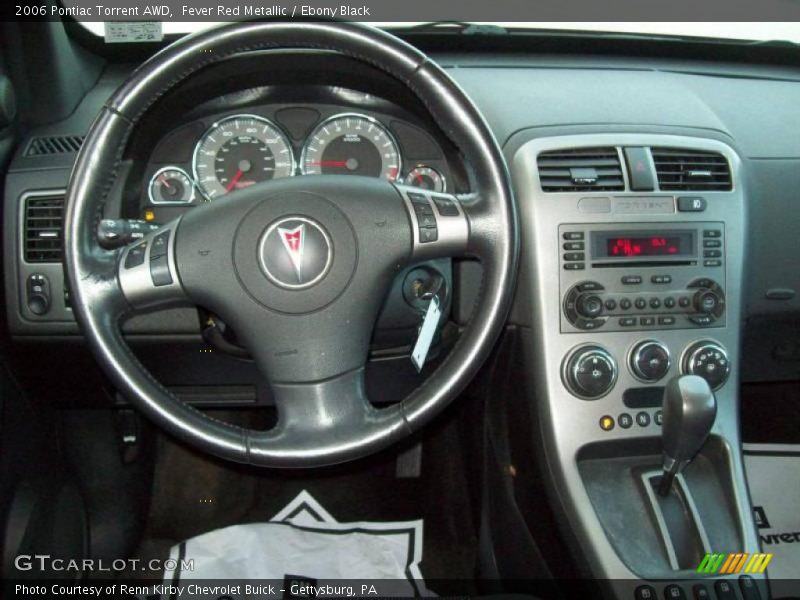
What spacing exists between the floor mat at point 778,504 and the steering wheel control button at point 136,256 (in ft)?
4.93

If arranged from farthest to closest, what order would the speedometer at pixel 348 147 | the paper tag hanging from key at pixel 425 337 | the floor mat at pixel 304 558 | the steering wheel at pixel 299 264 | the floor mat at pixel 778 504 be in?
1. the floor mat at pixel 778 504
2. the floor mat at pixel 304 558
3. the speedometer at pixel 348 147
4. the paper tag hanging from key at pixel 425 337
5. the steering wheel at pixel 299 264

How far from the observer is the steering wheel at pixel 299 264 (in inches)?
45.9

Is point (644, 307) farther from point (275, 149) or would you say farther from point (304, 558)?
point (304, 558)

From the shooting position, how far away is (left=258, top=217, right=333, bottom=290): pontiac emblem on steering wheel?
1188mm

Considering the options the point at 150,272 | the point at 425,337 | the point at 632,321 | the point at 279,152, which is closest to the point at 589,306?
the point at 632,321

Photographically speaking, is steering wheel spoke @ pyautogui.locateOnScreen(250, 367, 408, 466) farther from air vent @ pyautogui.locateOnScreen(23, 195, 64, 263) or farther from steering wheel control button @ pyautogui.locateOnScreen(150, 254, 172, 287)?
air vent @ pyautogui.locateOnScreen(23, 195, 64, 263)

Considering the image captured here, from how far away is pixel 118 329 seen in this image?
1196mm

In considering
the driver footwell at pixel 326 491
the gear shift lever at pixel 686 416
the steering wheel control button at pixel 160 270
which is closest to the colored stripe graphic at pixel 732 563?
the gear shift lever at pixel 686 416

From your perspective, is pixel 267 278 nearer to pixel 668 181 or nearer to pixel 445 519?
pixel 668 181

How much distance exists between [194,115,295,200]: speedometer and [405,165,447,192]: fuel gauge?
25cm

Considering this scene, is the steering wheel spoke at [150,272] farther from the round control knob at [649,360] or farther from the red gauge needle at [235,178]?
the round control knob at [649,360]

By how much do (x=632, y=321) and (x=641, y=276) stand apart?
0.29 ft

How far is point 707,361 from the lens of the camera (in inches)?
58.9

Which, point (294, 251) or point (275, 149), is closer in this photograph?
point (294, 251)
